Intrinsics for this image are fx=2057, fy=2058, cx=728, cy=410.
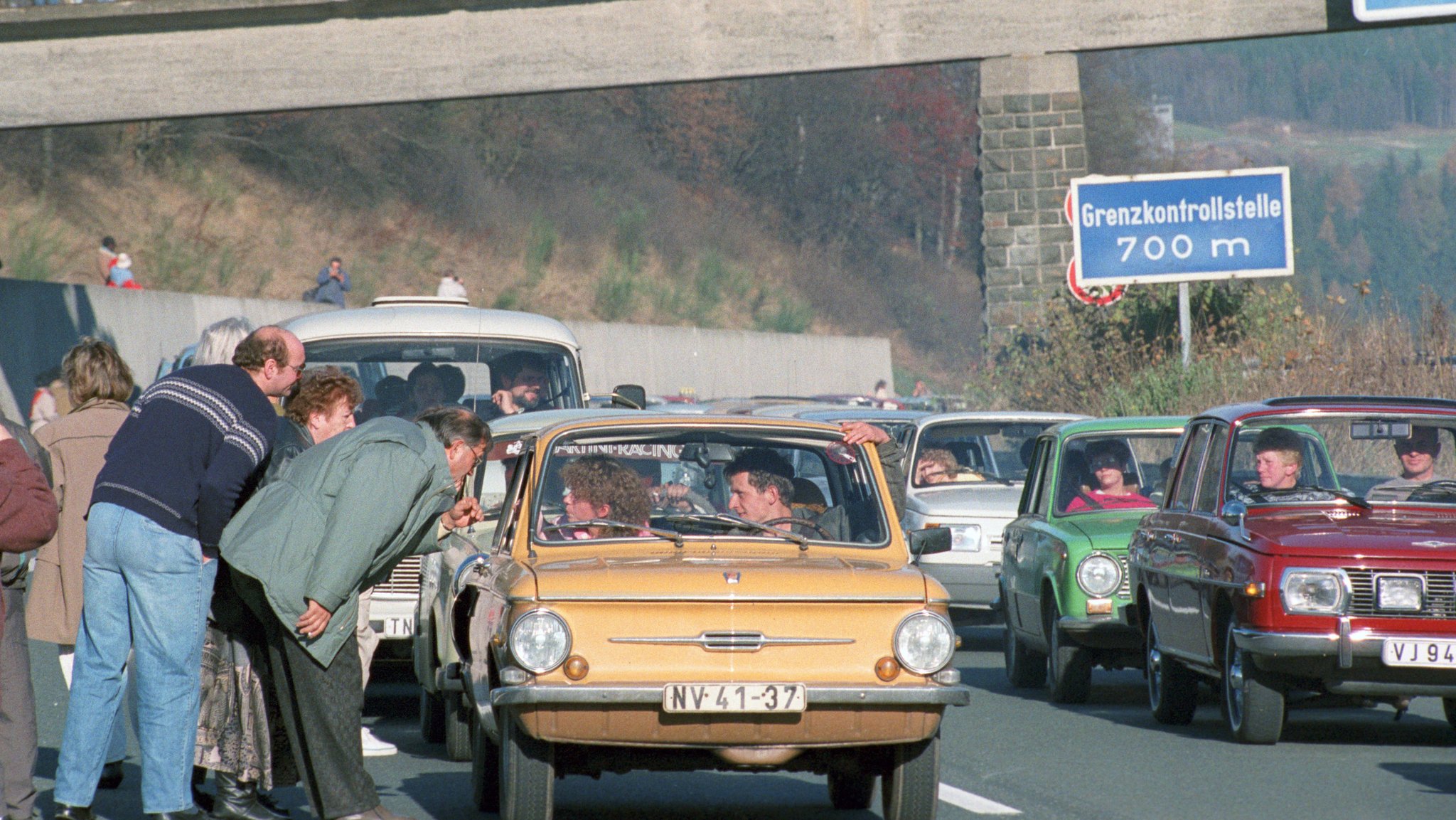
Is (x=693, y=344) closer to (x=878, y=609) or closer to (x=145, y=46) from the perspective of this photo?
(x=145, y=46)

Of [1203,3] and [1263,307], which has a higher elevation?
[1203,3]

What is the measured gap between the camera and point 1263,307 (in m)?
25.9

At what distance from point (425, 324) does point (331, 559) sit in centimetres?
835

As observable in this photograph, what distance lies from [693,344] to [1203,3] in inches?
1009

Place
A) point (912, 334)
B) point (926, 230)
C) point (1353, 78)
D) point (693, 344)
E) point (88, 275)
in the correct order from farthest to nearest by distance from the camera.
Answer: point (1353, 78) → point (926, 230) → point (912, 334) → point (693, 344) → point (88, 275)

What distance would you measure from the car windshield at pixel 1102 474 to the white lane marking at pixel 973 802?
14.8 feet

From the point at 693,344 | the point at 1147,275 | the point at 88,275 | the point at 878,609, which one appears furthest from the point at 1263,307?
the point at 88,275

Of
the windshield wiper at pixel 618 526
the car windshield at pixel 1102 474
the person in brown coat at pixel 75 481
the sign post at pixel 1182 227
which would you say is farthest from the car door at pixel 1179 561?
the sign post at pixel 1182 227

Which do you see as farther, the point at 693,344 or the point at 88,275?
the point at 693,344

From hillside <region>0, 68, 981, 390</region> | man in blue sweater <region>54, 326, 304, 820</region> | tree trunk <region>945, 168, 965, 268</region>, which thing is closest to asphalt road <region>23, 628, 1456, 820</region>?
man in blue sweater <region>54, 326, 304, 820</region>

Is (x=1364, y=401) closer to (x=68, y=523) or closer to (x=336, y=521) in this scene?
(x=336, y=521)

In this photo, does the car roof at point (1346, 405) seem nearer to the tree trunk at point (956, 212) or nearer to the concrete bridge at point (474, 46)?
the concrete bridge at point (474, 46)

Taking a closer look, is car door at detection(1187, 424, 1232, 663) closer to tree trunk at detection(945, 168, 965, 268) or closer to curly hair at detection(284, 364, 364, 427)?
curly hair at detection(284, 364, 364, 427)

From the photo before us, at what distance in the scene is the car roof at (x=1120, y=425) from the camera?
1295cm
